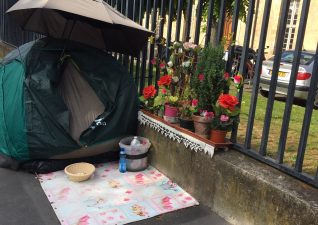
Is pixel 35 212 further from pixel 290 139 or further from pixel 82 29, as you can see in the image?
pixel 290 139

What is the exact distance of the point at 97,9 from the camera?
322 centimetres

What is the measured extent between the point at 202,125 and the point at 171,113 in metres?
0.51

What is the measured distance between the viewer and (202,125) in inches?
122

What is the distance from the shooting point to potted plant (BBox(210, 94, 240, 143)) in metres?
2.93

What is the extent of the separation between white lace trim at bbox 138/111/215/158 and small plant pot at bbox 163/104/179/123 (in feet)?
0.27

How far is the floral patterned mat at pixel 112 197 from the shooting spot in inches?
110

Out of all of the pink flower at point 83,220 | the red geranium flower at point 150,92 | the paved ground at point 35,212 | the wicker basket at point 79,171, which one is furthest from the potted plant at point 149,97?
the pink flower at point 83,220

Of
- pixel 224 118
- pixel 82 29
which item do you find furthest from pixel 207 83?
pixel 82 29

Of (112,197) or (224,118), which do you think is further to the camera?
(112,197)

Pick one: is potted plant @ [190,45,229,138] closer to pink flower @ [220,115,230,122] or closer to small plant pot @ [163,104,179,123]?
pink flower @ [220,115,230,122]

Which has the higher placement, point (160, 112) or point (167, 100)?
point (167, 100)

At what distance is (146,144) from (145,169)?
291 mm

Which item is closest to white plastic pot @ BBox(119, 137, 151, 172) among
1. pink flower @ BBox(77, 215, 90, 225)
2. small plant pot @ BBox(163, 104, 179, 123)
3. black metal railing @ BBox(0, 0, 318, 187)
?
small plant pot @ BBox(163, 104, 179, 123)

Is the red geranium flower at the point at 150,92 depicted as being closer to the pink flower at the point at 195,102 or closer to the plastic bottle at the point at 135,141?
the plastic bottle at the point at 135,141
